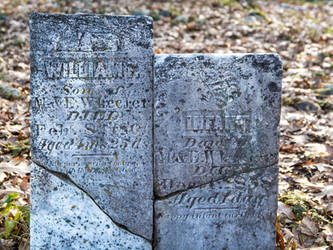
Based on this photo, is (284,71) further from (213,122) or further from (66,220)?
(66,220)

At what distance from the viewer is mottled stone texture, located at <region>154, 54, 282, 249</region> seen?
8.14 feet

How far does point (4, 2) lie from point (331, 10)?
8.84 meters

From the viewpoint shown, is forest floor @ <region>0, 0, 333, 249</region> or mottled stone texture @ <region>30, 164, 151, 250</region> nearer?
mottled stone texture @ <region>30, 164, 151, 250</region>

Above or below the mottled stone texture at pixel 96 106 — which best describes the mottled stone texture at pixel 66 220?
below

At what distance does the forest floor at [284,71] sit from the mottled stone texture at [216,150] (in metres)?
0.42

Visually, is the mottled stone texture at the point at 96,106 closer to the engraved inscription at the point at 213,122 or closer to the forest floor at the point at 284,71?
the engraved inscription at the point at 213,122

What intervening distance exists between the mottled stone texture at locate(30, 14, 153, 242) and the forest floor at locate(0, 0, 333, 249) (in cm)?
74

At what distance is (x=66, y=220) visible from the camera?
8.34 feet

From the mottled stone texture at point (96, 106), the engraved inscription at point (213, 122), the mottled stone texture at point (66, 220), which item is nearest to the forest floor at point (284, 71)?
the mottled stone texture at point (66, 220)

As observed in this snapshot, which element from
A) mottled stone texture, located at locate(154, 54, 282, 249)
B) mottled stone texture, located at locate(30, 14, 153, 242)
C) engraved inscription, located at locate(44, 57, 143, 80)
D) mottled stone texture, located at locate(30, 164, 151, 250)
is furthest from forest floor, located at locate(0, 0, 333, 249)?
engraved inscription, located at locate(44, 57, 143, 80)

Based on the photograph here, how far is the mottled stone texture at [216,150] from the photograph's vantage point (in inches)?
97.7

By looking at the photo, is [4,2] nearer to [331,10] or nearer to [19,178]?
[19,178]

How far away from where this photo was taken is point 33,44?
239cm

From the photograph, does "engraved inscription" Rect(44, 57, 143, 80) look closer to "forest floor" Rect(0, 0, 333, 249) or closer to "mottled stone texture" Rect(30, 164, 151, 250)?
"mottled stone texture" Rect(30, 164, 151, 250)
